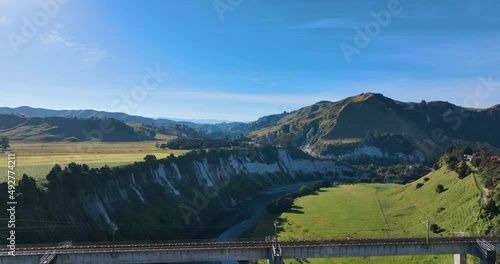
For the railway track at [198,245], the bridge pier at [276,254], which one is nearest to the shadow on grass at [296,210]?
the railway track at [198,245]

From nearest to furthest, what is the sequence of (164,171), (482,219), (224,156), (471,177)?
(482,219), (471,177), (164,171), (224,156)

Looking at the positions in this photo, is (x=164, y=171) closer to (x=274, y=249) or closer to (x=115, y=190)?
(x=115, y=190)

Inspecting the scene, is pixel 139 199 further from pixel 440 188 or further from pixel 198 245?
pixel 440 188

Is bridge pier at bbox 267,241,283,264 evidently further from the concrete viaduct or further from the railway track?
the railway track

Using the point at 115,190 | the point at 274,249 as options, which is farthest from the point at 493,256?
the point at 115,190

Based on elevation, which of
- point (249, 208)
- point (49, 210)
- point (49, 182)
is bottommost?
point (249, 208)

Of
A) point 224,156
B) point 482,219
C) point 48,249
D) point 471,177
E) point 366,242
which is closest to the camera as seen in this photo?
point 48,249

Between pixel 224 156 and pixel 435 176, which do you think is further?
pixel 224 156

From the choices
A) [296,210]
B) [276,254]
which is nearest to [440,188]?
[296,210]
